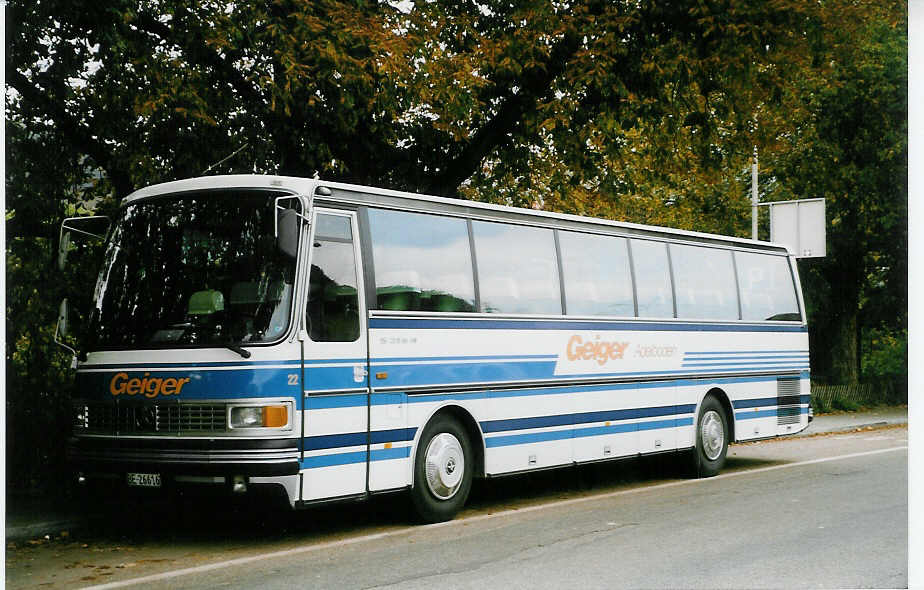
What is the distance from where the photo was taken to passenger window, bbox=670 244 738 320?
14.8 meters

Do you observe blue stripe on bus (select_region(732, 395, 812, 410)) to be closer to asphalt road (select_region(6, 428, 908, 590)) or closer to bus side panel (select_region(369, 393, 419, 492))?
asphalt road (select_region(6, 428, 908, 590))

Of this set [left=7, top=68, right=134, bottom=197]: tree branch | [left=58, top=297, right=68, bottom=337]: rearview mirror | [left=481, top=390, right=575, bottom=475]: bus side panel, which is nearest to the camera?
[left=58, top=297, right=68, bottom=337]: rearview mirror

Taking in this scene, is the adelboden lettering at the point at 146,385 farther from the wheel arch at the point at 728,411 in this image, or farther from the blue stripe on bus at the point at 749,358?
the wheel arch at the point at 728,411

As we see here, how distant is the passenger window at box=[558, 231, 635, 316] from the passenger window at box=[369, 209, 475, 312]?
5.92ft

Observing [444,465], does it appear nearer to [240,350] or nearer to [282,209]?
[240,350]

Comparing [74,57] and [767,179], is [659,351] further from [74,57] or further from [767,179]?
[767,179]

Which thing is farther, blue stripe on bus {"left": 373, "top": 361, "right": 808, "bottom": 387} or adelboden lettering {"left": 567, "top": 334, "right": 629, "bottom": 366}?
adelboden lettering {"left": 567, "top": 334, "right": 629, "bottom": 366}

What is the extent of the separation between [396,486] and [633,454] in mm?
4347

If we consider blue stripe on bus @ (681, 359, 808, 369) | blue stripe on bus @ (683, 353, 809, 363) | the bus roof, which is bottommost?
blue stripe on bus @ (681, 359, 808, 369)

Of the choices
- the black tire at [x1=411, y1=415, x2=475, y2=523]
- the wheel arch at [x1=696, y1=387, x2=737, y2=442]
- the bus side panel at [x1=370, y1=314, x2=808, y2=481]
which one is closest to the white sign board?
the bus side panel at [x1=370, y1=314, x2=808, y2=481]

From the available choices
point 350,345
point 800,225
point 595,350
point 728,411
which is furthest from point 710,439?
point 800,225

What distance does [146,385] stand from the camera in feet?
30.9
